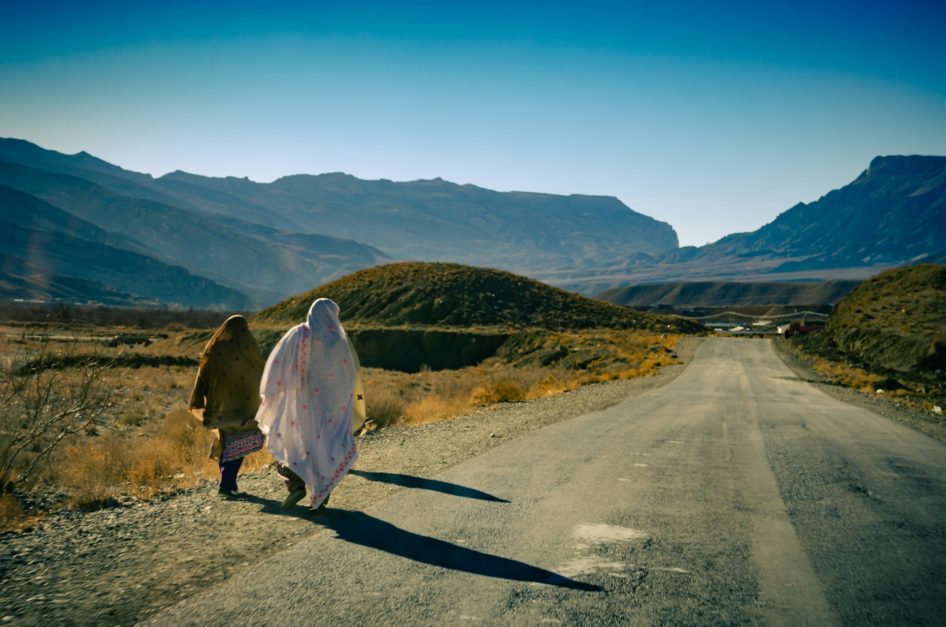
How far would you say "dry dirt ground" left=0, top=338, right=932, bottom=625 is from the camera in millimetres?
4867

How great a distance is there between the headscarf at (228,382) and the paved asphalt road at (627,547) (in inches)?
70.5

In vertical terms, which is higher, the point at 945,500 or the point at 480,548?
the point at 945,500

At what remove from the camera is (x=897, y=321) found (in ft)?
145

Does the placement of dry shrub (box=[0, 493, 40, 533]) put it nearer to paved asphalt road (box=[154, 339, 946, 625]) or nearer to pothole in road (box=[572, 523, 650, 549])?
paved asphalt road (box=[154, 339, 946, 625])

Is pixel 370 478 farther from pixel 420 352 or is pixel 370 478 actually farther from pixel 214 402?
pixel 420 352

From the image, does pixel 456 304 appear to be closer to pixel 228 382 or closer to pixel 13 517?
pixel 228 382

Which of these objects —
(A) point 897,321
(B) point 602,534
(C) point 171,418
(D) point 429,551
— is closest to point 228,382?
(D) point 429,551

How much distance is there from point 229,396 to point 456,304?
5554cm

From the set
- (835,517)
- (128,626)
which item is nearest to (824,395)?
(835,517)

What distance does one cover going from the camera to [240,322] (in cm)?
826

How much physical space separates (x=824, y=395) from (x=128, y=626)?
22777 millimetres

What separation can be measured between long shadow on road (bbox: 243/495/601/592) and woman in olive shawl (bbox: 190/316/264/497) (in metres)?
1.03

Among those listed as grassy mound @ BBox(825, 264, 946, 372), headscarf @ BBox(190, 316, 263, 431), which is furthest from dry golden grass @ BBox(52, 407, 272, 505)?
grassy mound @ BBox(825, 264, 946, 372)

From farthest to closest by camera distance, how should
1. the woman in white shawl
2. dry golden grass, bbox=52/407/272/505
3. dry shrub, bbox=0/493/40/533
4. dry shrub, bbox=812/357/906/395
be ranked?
dry shrub, bbox=812/357/906/395
dry golden grass, bbox=52/407/272/505
the woman in white shawl
dry shrub, bbox=0/493/40/533
